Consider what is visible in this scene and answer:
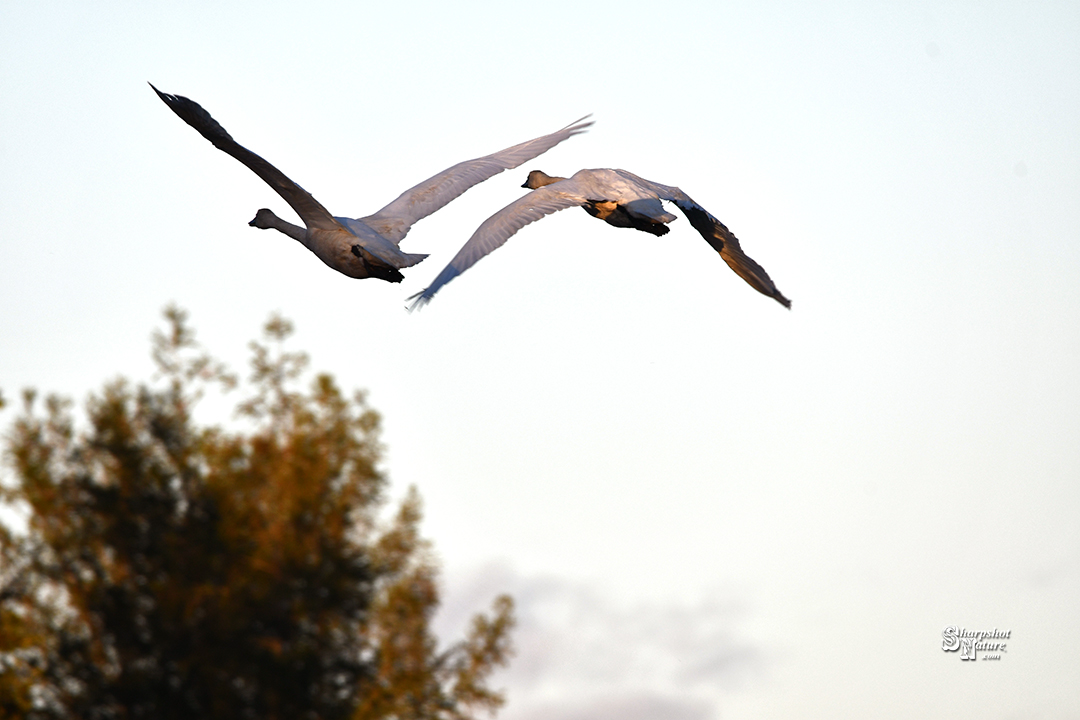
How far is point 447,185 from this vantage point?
682 inches

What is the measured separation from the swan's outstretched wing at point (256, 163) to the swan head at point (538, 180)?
3704 mm

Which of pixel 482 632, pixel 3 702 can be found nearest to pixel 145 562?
pixel 3 702

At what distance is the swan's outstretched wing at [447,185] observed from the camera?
16.3m

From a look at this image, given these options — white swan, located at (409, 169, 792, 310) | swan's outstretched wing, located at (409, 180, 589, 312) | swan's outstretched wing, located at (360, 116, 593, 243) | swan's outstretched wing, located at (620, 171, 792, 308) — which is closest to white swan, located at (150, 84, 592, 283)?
swan's outstretched wing, located at (360, 116, 593, 243)

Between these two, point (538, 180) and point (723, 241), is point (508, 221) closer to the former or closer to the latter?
point (723, 241)

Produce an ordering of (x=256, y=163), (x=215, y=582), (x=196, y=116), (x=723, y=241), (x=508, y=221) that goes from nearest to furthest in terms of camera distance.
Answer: (x=196, y=116)
(x=256, y=163)
(x=508, y=221)
(x=723, y=241)
(x=215, y=582)

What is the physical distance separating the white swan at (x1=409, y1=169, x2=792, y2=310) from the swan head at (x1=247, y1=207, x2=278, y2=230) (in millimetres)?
2830

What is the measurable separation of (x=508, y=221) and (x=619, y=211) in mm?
1330

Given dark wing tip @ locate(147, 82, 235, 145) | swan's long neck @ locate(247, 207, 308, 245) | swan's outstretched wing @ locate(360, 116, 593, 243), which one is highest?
swan's outstretched wing @ locate(360, 116, 593, 243)

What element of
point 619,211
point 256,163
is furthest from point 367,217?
point 619,211

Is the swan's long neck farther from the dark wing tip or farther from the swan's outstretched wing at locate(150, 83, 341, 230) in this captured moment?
the dark wing tip

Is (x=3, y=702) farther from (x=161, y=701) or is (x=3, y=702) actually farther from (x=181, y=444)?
(x=181, y=444)

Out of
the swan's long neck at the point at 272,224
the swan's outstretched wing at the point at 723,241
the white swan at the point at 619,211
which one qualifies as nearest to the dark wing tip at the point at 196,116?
the swan's long neck at the point at 272,224

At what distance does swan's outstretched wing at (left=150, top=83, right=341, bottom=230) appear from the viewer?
43.9 feet
